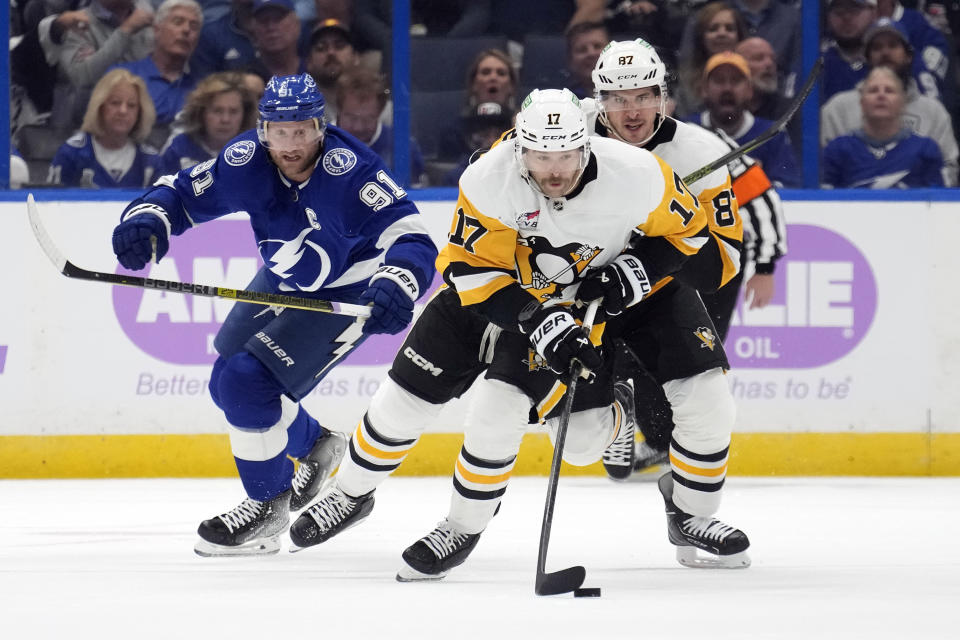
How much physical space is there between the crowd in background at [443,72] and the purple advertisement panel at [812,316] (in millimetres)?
337

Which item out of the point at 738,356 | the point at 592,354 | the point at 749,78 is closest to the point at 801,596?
the point at 592,354

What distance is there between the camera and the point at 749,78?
17.9 feet

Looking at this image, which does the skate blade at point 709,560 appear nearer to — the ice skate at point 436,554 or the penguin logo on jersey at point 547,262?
the ice skate at point 436,554

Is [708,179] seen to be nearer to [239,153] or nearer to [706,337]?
[706,337]

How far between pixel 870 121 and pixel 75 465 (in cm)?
309

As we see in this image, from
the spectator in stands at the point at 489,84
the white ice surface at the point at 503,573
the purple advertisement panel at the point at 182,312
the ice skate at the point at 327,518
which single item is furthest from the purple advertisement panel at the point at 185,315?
the ice skate at the point at 327,518

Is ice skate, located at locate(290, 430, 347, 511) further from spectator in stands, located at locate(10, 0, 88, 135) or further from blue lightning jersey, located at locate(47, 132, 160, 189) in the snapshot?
spectator in stands, located at locate(10, 0, 88, 135)

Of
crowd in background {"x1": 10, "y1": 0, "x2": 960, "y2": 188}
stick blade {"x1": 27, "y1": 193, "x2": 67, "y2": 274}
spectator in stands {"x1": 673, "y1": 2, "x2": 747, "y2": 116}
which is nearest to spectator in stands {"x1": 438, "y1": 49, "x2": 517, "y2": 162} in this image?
crowd in background {"x1": 10, "y1": 0, "x2": 960, "y2": 188}

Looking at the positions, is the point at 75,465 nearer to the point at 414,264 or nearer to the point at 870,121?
the point at 414,264

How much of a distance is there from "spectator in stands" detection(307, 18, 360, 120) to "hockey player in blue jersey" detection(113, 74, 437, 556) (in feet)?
5.44

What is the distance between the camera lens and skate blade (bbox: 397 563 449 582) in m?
3.13

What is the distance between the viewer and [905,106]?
5.51m

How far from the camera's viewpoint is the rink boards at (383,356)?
17.2 feet

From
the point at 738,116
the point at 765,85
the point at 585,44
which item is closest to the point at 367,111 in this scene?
the point at 585,44
